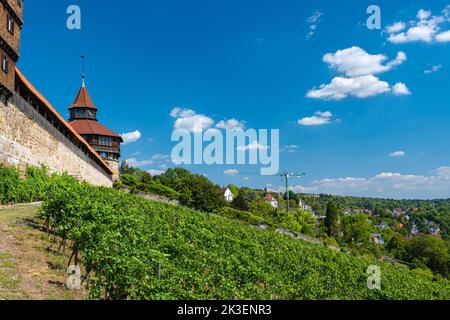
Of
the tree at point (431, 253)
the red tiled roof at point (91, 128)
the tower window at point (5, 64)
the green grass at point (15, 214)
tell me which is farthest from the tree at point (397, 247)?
the tower window at point (5, 64)

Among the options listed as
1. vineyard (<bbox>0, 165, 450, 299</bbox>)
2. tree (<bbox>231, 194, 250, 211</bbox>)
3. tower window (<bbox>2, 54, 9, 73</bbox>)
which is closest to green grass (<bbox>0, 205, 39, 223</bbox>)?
vineyard (<bbox>0, 165, 450, 299</bbox>)

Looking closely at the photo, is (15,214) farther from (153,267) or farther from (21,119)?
(153,267)

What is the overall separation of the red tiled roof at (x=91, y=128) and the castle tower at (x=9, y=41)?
105ft

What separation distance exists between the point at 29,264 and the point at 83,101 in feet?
165

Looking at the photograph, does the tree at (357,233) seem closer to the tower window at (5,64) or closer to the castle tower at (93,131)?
the castle tower at (93,131)

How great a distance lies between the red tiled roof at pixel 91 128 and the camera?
51.1 meters

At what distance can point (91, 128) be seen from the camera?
171ft

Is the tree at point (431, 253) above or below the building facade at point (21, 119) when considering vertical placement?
below

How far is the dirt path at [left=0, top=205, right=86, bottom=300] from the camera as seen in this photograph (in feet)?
26.8

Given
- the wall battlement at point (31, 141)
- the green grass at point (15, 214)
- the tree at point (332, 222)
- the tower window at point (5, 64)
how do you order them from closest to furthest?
1. the green grass at point (15, 214)
2. the tower window at point (5, 64)
3. the wall battlement at point (31, 141)
4. the tree at point (332, 222)

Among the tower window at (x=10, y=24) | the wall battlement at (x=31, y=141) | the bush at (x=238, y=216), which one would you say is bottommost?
the bush at (x=238, y=216)

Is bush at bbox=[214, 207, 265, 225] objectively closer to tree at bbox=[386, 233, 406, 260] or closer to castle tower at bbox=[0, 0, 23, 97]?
castle tower at bbox=[0, 0, 23, 97]

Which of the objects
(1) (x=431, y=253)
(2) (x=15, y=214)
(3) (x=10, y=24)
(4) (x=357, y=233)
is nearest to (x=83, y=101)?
(3) (x=10, y=24)
